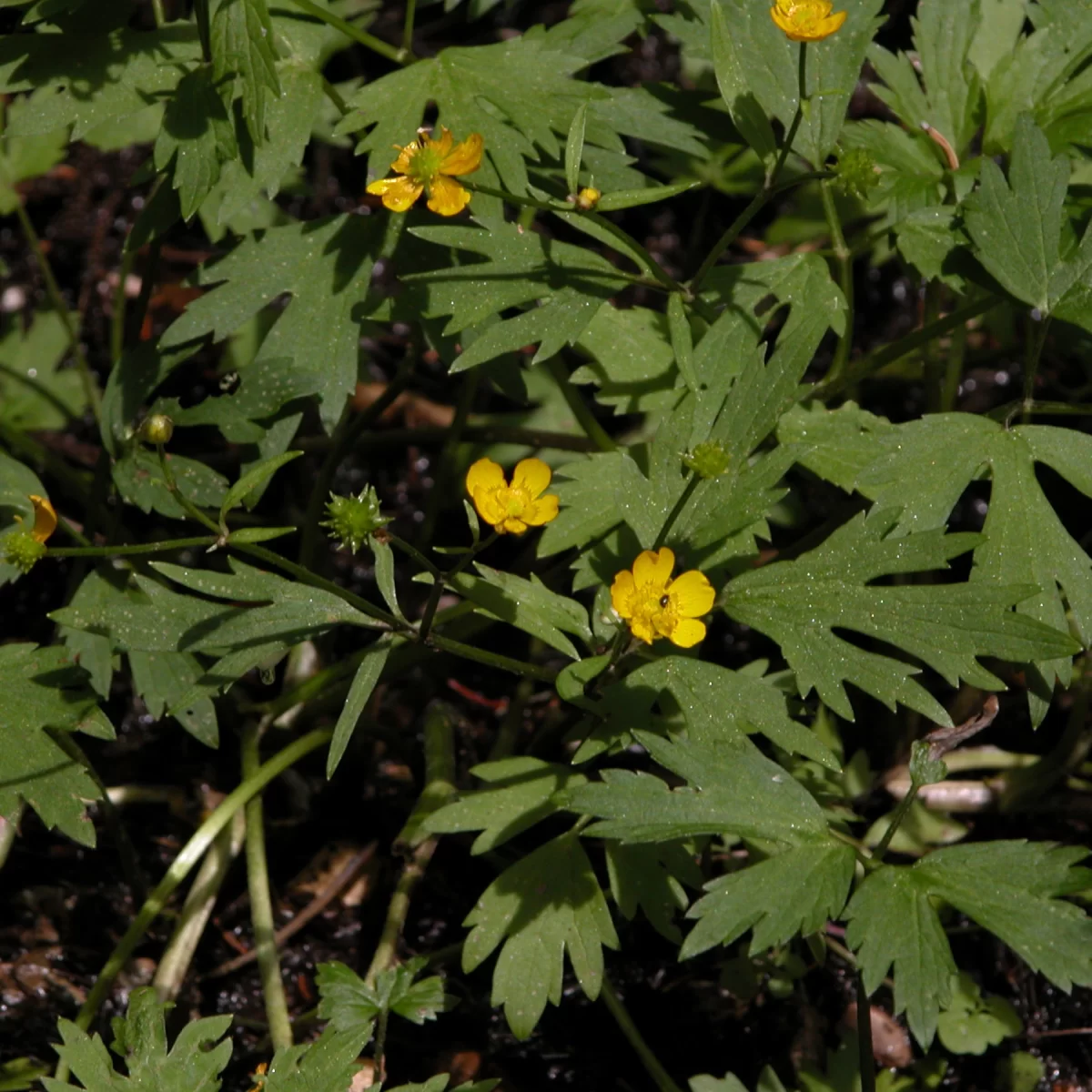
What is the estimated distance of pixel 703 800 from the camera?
1764 millimetres

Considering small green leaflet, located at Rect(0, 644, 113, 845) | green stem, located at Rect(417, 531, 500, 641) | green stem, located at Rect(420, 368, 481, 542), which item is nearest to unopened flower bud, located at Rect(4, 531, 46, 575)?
small green leaflet, located at Rect(0, 644, 113, 845)

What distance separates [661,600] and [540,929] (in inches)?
25.2

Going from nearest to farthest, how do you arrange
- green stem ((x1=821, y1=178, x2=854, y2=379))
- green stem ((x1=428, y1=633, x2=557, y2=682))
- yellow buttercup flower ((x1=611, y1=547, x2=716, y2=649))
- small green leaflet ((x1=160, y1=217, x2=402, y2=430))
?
yellow buttercup flower ((x1=611, y1=547, x2=716, y2=649)) → green stem ((x1=428, y1=633, x2=557, y2=682)) → green stem ((x1=821, y1=178, x2=854, y2=379)) → small green leaflet ((x1=160, y1=217, x2=402, y2=430))

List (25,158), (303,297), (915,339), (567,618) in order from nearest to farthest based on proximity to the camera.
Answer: (567,618), (915,339), (303,297), (25,158)

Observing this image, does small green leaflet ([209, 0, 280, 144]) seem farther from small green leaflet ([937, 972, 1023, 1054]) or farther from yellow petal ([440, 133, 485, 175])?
small green leaflet ([937, 972, 1023, 1054])

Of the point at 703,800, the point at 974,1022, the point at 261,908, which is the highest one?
the point at 703,800

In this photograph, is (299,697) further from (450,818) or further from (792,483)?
(792,483)

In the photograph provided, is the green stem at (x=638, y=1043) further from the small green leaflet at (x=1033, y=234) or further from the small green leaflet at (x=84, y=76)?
the small green leaflet at (x=84, y=76)

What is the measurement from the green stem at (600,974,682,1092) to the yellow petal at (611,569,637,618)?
0.80 metres

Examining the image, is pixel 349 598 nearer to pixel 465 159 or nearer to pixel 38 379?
pixel 465 159

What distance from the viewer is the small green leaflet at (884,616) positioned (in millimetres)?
1874

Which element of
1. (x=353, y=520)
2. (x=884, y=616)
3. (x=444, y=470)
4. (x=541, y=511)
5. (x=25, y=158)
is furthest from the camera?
(x=25, y=158)

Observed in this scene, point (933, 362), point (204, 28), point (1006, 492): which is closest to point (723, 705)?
point (1006, 492)

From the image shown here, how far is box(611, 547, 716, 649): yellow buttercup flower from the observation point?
1.79 meters
